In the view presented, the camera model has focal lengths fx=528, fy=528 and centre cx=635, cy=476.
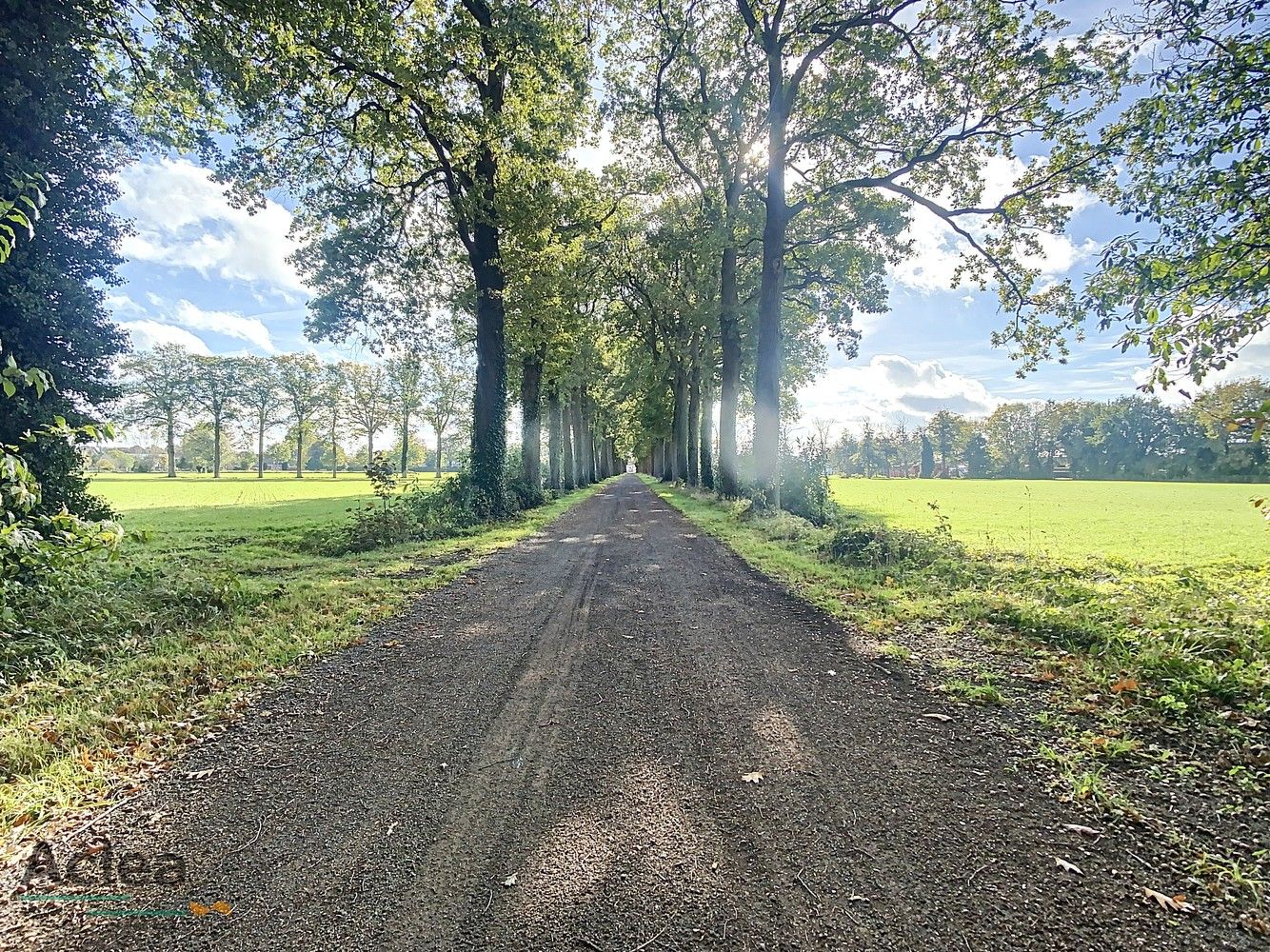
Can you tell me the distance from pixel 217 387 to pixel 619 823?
237ft

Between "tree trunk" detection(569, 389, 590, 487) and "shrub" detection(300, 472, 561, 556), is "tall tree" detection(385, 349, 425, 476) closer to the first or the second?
"tree trunk" detection(569, 389, 590, 487)

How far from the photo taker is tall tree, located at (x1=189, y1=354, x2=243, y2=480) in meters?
56.7

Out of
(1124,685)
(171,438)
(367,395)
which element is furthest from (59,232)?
(171,438)

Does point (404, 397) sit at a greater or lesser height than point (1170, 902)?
greater

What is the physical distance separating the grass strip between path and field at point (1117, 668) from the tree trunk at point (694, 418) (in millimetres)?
18919

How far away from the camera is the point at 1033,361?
41.3 ft

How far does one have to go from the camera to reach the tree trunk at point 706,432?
24234 mm

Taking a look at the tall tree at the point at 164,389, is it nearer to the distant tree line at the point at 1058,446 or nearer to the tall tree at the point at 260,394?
the tall tree at the point at 260,394

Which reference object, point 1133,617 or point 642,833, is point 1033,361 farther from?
point 642,833

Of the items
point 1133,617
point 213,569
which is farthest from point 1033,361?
point 213,569

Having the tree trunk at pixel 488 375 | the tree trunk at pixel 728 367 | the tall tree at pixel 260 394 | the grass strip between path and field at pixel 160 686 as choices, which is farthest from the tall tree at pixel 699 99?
the tall tree at pixel 260 394

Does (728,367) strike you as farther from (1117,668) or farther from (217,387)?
(217,387)

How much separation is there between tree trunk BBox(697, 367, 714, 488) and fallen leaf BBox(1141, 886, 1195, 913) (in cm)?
2133

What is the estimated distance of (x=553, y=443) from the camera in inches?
1041
